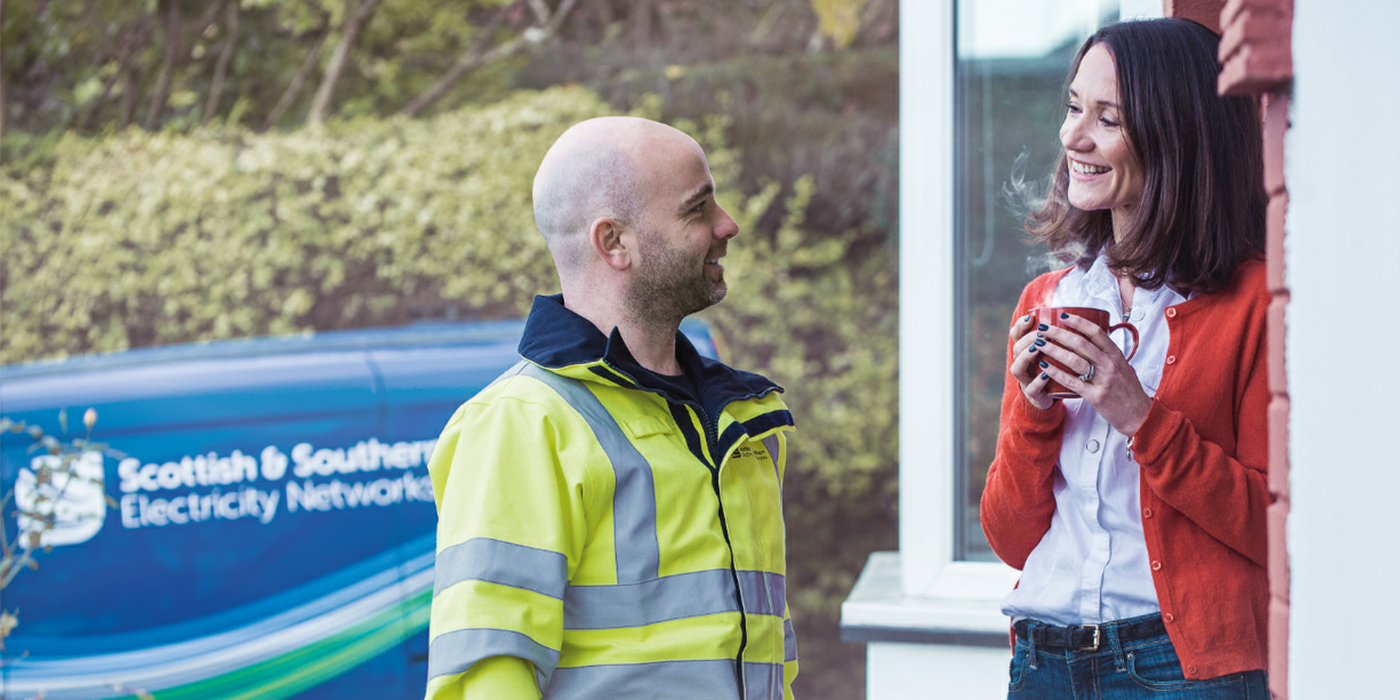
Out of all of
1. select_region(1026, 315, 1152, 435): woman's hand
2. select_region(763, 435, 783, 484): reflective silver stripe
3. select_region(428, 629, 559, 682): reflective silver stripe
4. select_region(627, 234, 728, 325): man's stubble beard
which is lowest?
select_region(428, 629, 559, 682): reflective silver stripe

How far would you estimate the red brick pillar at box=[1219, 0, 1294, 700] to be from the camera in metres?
0.96

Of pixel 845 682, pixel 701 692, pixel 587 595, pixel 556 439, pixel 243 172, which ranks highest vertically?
pixel 243 172

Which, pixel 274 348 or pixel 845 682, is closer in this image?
pixel 274 348

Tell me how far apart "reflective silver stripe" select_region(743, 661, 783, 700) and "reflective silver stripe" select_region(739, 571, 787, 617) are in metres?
0.07

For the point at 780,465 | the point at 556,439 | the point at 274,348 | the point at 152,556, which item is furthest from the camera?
the point at 274,348

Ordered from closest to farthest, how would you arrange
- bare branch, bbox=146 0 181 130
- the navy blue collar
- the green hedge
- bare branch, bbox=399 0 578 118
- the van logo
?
the navy blue collar → the van logo → the green hedge → bare branch, bbox=146 0 181 130 → bare branch, bbox=399 0 578 118

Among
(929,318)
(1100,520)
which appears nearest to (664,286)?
(1100,520)

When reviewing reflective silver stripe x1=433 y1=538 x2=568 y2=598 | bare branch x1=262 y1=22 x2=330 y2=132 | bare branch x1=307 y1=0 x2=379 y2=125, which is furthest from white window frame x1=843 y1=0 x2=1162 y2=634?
bare branch x1=262 y1=22 x2=330 y2=132

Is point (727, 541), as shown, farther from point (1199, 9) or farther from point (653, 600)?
point (1199, 9)

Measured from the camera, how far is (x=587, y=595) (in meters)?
1.33

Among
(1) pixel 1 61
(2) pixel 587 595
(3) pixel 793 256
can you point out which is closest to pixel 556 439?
(2) pixel 587 595

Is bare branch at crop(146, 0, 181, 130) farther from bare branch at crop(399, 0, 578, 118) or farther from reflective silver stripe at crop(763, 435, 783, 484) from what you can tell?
reflective silver stripe at crop(763, 435, 783, 484)

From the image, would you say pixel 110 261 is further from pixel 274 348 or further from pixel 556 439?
pixel 556 439

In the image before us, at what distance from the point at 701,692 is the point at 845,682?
4.89m
